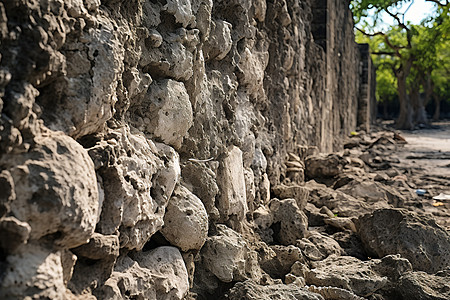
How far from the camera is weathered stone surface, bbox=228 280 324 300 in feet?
6.93

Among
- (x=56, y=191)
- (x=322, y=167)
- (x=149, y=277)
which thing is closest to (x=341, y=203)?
(x=322, y=167)

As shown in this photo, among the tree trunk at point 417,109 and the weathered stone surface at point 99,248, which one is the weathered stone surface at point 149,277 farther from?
the tree trunk at point 417,109

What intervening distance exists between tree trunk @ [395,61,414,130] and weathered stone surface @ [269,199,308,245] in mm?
18381

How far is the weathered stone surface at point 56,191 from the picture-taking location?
1.23 meters

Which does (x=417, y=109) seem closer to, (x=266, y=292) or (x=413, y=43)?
(x=413, y=43)

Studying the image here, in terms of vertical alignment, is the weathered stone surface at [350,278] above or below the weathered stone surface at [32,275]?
below

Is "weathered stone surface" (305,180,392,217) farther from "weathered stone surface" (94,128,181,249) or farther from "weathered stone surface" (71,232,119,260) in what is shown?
"weathered stone surface" (71,232,119,260)

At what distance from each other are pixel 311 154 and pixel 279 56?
5.90ft

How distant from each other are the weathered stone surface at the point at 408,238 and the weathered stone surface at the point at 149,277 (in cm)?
162

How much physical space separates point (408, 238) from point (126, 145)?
2.07 metres

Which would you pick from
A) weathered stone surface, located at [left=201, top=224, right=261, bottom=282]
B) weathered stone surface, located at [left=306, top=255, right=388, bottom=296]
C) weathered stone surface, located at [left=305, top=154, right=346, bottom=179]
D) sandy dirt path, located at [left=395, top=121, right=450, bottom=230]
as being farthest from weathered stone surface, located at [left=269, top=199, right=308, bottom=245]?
weathered stone surface, located at [left=305, top=154, right=346, bottom=179]

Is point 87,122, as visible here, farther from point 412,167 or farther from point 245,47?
point 412,167

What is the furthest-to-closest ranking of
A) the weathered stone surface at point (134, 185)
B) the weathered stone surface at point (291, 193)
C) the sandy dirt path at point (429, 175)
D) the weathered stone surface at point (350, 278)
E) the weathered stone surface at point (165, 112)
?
1. the sandy dirt path at point (429, 175)
2. the weathered stone surface at point (291, 193)
3. the weathered stone surface at point (350, 278)
4. the weathered stone surface at point (165, 112)
5. the weathered stone surface at point (134, 185)

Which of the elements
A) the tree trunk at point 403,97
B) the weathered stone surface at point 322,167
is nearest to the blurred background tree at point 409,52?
the tree trunk at point 403,97
